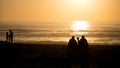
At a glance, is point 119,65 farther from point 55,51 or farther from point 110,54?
point 55,51

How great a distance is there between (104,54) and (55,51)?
284cm

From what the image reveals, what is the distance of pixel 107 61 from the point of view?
12570mm

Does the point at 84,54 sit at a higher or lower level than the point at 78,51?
lower

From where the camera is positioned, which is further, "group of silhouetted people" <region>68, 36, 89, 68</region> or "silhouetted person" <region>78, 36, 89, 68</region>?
"group of silhouetted people" <region>68, 36, 89, 68</region>

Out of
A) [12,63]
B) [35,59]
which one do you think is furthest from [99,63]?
[12,63]

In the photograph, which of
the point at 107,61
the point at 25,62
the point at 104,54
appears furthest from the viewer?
the point at 104,54

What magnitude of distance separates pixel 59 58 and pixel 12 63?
2.07m

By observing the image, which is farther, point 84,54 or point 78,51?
point 78,51

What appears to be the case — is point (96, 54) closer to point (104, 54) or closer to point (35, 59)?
point (104, 54)

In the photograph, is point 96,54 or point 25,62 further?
point 96,54

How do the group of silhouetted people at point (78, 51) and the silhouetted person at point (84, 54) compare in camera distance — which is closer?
the silhouetted person at point (84, 54)

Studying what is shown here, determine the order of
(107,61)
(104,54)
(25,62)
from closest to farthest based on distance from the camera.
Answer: (25,62) < (107,61) < (104,54)

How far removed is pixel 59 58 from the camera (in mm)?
12727

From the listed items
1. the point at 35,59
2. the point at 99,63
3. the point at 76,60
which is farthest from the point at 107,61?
the point at 35,59
